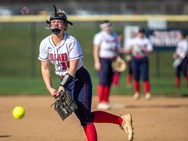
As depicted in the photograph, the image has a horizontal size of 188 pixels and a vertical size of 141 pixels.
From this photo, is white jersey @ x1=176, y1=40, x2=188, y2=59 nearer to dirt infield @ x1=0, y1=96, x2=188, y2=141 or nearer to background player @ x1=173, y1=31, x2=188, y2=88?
background player @ x1=173, y1=31, x2=188, y2=88

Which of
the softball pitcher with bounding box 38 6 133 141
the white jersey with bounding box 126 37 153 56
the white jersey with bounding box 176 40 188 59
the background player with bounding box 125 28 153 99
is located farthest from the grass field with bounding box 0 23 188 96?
the softball pitcher with bounding box 38 6 133 141

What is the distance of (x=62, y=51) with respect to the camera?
767 cm

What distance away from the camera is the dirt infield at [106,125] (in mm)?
9594

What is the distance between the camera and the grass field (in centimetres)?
1982

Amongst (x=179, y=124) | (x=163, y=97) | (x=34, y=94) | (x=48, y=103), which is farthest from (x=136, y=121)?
(x=34, y=94)

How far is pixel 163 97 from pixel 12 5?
21.9 metres

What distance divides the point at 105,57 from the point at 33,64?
42.9 feet

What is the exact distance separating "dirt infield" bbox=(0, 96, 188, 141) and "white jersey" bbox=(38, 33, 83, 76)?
1.93 meters

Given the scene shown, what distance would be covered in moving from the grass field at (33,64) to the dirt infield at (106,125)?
3.23 meters

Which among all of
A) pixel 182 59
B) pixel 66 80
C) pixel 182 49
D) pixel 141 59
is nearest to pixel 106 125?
pixel 66 80

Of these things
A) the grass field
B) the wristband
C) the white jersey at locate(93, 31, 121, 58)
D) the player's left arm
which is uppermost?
the player's left arm

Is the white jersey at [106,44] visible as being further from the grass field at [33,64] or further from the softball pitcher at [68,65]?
the softball pitcher at [68,65]

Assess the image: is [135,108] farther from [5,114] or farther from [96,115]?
[96,115]

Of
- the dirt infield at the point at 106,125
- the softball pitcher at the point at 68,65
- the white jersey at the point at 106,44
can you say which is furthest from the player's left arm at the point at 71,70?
the white jersey at the point at 106,44
